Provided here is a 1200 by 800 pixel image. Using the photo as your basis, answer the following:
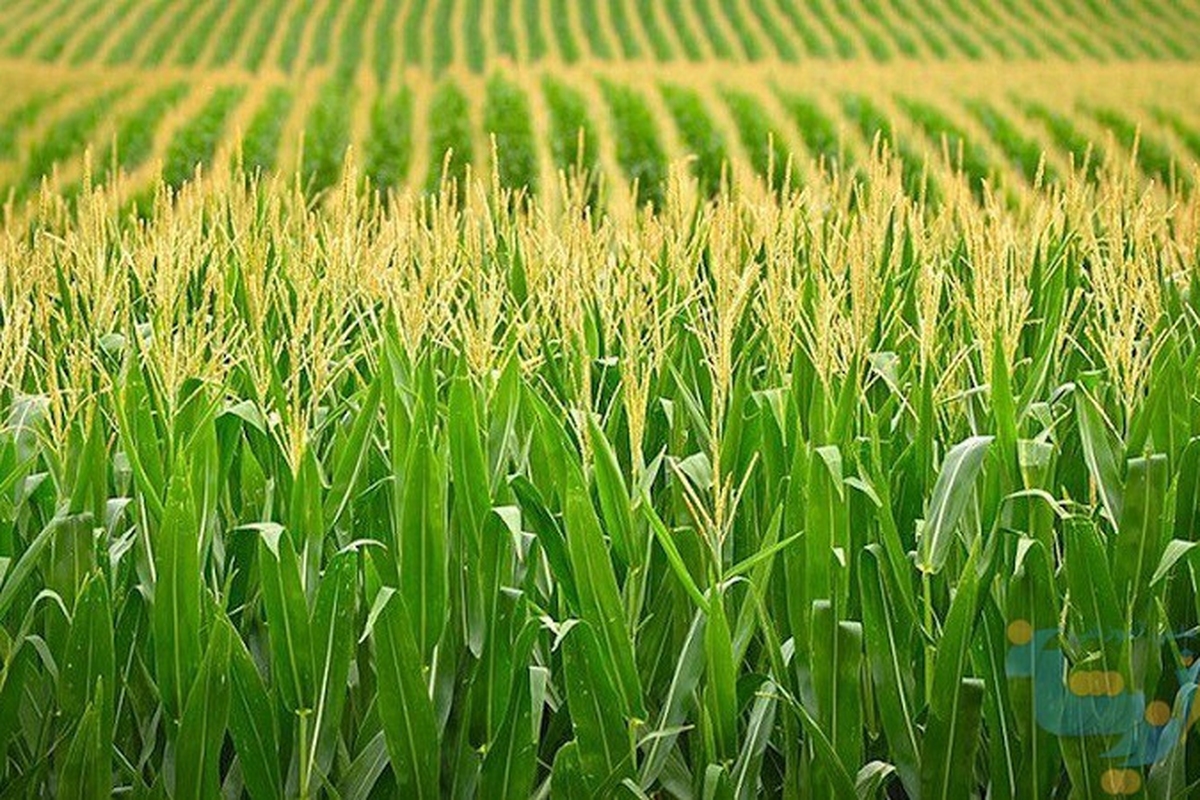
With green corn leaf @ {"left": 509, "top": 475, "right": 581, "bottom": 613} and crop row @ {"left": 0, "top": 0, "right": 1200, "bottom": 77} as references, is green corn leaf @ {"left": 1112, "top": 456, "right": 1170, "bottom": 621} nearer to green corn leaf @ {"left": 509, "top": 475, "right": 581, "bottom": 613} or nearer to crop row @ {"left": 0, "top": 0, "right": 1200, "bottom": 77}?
green corn leaf @ {"left": 509, "top": 475, "right": 581, "bottom": 613}

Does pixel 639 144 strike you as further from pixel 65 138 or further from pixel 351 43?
pixel 351 43

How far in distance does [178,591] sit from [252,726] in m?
0.21

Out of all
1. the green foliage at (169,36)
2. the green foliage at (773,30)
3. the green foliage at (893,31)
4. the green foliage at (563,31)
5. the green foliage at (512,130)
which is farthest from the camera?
the green foliage at (773,30)

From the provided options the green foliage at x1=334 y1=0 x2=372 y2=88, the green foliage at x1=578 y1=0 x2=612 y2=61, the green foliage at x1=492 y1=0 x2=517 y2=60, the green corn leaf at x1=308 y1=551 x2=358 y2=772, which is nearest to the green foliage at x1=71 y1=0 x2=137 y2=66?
the green foliage at x1=334 y1=0 x2=372 y2=88

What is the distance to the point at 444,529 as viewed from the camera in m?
2.35

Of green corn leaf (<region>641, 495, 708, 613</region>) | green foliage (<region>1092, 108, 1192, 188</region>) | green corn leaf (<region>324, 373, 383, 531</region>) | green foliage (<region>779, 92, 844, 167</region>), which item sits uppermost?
green corn leaf (<region>324, 373, 383, 531</region>)

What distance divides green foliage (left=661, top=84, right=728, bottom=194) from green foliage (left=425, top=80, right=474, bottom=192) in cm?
193

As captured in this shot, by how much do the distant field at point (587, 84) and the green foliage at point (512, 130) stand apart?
0.12 feet

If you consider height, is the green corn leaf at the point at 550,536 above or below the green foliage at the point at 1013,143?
above

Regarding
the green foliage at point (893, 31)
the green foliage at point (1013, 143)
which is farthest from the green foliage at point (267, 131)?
the green foliage at point (893, 31)

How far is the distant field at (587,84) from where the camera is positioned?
1401cm

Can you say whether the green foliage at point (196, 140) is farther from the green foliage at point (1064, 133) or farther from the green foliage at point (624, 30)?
the green foliage at point (1064, 133)

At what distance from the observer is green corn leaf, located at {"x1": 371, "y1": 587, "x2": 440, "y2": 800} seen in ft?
7.16

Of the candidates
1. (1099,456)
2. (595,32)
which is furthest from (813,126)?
(1099,456)
